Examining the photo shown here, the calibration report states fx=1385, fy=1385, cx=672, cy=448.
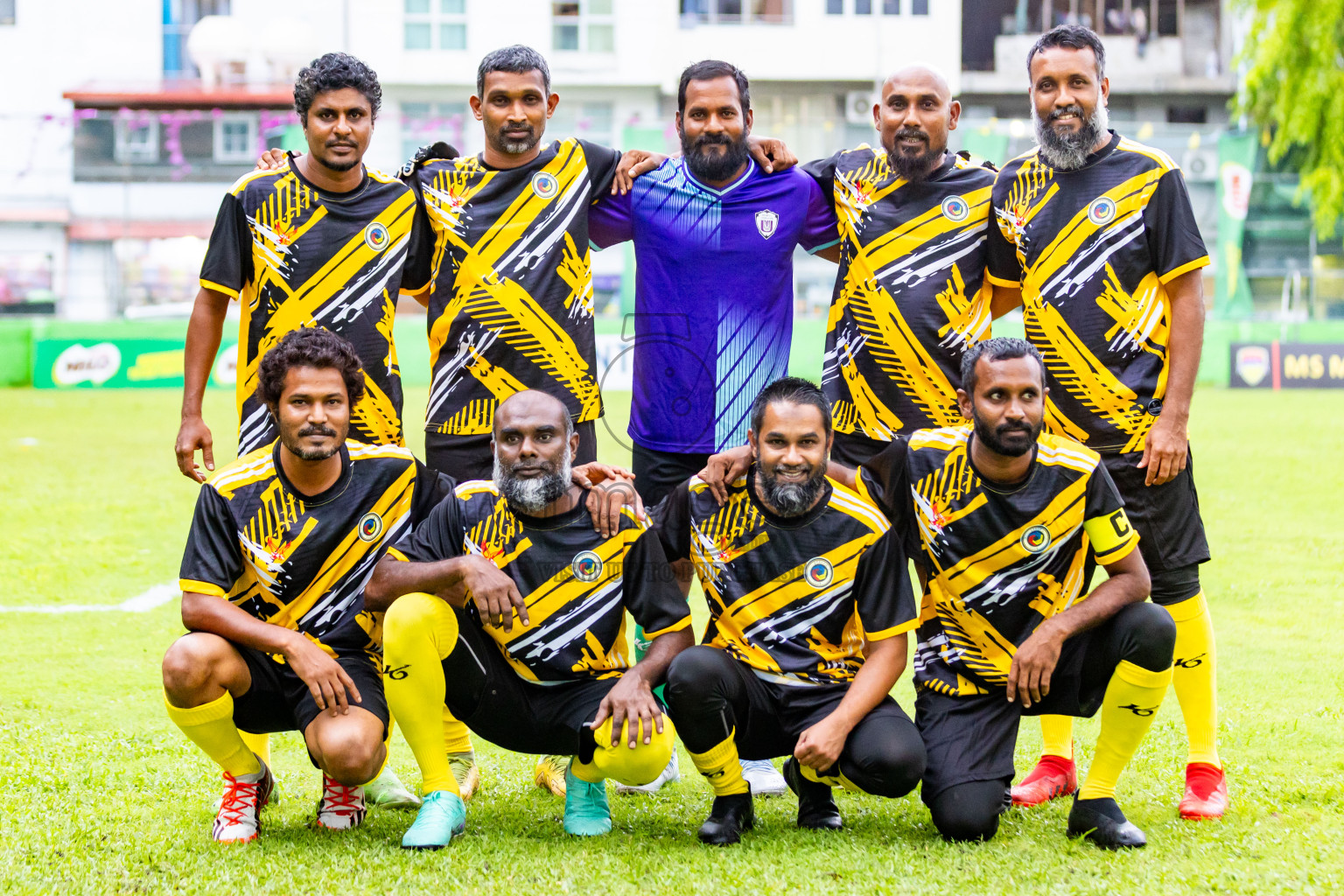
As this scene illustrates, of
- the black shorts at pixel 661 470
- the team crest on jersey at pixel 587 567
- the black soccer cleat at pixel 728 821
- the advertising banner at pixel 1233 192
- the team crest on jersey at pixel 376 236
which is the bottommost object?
the black soccer cleat at pixel 728 821

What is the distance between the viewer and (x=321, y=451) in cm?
390

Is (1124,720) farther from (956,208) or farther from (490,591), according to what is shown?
(490,591)

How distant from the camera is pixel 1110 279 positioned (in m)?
4.25

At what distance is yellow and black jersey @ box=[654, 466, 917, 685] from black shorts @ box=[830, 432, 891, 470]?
1.52 feet

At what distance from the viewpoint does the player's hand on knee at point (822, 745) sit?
12.2 feet

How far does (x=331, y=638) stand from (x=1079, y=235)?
256 centimetres

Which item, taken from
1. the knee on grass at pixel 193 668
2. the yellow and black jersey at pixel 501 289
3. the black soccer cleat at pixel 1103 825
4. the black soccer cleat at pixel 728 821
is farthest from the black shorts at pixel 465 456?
the black soccer cleat at pixel 1103 825

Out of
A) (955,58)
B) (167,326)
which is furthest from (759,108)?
(167,326)

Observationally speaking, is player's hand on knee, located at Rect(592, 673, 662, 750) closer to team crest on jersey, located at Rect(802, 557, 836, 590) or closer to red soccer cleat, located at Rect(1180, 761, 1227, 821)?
team crest on jersey, located at Rect(802, 557, 836, 590)

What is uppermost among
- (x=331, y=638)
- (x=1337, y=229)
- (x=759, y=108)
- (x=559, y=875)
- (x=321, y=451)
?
(x=759, y=108)

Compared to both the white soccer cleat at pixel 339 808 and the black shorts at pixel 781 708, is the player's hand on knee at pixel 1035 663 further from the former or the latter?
the white soccer cleat at pixel 339 808

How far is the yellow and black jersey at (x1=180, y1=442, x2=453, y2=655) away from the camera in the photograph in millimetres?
3916

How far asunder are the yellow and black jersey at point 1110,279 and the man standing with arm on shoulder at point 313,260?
2066mm

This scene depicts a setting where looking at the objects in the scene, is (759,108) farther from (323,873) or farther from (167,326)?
(323,873)
